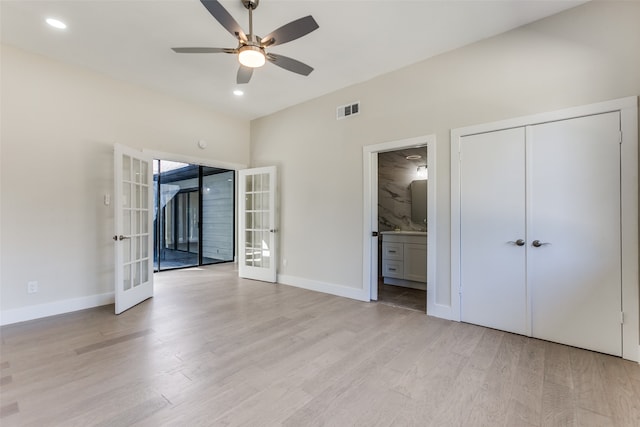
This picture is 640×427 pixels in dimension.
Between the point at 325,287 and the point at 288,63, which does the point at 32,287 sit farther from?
the point at 288,63

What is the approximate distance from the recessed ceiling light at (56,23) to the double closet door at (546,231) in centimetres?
439

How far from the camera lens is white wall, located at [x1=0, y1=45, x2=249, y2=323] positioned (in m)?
3.29

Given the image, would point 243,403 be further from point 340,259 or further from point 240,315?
point 340,259

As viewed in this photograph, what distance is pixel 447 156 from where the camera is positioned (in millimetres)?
3420

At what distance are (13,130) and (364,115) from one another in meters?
4.27

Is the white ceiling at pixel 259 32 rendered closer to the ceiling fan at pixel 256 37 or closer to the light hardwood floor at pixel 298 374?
the ceiling fan at pixel 256 37

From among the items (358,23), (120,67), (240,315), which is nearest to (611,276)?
(358,23)

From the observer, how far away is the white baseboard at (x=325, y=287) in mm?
4180

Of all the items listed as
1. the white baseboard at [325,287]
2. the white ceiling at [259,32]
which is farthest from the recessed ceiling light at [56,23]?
the white baseboard at [325,287]

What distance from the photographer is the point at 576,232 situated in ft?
8.77

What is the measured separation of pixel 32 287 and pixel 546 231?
5.70m

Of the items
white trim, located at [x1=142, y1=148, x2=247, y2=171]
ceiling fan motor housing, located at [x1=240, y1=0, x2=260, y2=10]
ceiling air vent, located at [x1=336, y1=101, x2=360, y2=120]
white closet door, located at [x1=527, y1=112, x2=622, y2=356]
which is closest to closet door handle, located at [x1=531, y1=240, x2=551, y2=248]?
white closet door, located at [x1=527, y1=112, x2=622, y2=356]

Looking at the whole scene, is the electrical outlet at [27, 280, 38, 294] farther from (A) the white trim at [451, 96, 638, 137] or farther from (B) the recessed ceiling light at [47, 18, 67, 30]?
(A) the white trim at [451, 96, 638, 137]

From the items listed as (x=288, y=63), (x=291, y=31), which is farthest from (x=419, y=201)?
(x=291, y=31)
